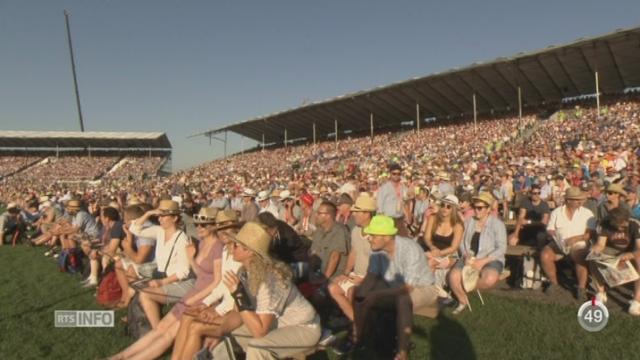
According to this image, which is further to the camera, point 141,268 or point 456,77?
point 456,77

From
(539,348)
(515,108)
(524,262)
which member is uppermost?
(515,108)

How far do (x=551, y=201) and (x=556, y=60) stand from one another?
18.6 meters

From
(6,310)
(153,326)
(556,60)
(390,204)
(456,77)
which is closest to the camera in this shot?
(153,326)

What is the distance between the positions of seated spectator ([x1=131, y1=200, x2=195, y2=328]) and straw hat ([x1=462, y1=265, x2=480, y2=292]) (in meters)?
2.90

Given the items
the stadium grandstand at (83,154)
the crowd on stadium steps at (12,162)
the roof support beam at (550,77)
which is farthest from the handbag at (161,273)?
the crowd on stadium steps at (12,162)

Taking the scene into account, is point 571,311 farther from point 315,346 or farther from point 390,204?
point 390,204

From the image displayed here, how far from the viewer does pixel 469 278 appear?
18.9 feet

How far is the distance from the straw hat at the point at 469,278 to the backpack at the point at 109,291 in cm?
421

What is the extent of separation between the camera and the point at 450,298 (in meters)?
6.10

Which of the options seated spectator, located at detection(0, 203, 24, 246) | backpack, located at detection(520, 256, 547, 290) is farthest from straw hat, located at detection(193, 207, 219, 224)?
seated spectator, located at detection(0, 203, 24, 246)

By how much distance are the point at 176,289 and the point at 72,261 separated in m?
4.84

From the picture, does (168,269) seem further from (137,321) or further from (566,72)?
(566,72)

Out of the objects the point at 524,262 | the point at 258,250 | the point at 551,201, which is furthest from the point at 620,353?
the point at 551,201

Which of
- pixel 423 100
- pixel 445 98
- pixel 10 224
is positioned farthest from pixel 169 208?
pixel 423 100
